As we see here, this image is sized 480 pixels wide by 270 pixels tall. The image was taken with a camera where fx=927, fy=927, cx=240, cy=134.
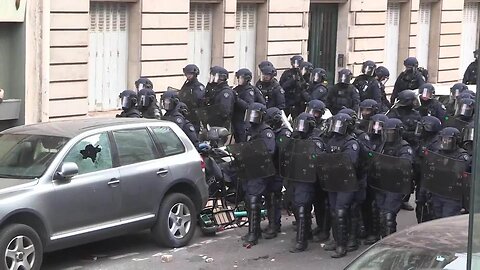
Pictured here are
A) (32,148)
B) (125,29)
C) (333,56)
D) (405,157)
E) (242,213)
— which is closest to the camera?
(32,148)

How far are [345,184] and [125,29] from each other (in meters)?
8.95

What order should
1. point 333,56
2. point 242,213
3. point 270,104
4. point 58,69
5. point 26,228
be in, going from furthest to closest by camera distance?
1. point 333,56
2. point 58,69
3. point 270,104
4. point 242,213
5. point 26,228

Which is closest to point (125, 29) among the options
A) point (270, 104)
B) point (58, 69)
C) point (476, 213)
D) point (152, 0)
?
point (152, 0)

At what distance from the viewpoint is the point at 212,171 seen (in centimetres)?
1240

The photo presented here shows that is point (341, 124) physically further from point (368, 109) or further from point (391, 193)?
point (368, 109)

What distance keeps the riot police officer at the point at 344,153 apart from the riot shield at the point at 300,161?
0.71 feet

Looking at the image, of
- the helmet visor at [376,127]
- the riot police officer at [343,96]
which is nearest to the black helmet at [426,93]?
the riot police officer at [343,96]

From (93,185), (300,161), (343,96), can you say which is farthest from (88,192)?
(343,96)

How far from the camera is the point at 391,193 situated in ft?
34.7

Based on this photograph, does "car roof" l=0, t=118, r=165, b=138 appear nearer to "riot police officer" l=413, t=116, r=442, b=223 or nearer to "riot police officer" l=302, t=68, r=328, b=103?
"riot police officer" l=413, t=116, r=442, b=223

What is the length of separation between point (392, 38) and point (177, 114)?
14.1 metres

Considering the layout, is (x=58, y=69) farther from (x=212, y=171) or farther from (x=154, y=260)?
(x=154, y=260)

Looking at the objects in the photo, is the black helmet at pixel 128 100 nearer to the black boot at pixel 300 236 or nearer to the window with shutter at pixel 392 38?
the black boot at pixel 300 236

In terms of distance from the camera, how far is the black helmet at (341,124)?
34.7ft
